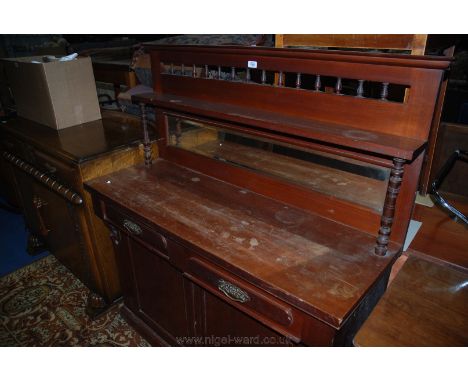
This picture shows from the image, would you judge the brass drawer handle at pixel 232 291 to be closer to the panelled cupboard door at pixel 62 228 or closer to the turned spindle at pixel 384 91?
the turned spindle at pixel 384 91

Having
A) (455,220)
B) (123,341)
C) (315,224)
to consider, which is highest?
(315,224)

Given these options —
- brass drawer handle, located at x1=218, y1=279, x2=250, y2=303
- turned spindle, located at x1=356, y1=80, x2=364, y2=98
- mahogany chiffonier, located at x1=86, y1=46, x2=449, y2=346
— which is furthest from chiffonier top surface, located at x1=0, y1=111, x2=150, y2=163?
turned spindle, located at x1=356, y1=80, x2=364, y2=98

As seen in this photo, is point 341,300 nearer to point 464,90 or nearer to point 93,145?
point 93,145

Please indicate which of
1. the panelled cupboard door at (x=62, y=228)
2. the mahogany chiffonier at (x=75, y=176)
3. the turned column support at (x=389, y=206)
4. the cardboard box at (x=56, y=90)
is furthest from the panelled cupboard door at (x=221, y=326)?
the cardboard box at (x=56, y=90)

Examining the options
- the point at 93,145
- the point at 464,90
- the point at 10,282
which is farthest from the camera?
the point at 464,90

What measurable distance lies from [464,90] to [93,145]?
536cm

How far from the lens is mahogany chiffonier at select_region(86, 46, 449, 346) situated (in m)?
1.12

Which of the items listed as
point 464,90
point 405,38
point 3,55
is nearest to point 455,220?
point 405,38

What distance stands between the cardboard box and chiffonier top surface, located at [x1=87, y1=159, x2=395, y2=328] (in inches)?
27.8

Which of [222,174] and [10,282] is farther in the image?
[10,282]

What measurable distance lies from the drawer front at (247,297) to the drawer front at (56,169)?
3.12 ft

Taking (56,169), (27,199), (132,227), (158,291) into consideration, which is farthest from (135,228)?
(27,199)

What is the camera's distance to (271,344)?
1314mm

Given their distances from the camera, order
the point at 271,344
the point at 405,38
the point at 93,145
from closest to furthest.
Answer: the point at 405,38
the point at 271,344
the point at 93,145
